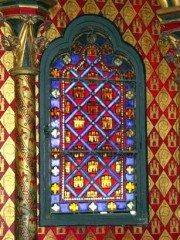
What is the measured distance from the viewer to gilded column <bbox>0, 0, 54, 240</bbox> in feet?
22.2

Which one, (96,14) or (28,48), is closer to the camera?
(28,48)

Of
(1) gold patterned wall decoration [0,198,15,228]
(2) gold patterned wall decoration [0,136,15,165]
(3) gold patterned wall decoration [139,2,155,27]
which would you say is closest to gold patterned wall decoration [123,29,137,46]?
(3) gold patterned wall decoration [139,2,155,27]

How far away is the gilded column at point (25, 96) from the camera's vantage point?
22.2 feet

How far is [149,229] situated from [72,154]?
1.20 metres

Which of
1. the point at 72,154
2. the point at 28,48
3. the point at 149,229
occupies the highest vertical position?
the point at 28,48

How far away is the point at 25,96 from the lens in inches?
271

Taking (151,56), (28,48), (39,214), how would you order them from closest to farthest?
(28,48), (39,214), (151,56)

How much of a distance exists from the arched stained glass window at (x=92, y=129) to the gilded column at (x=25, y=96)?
63cm

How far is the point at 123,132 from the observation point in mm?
7820

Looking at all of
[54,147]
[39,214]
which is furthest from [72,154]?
[39,214]

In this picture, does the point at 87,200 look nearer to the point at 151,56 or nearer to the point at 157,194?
the point at 157,194

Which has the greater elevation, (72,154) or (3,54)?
(3,54)

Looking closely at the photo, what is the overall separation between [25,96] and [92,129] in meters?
1.12

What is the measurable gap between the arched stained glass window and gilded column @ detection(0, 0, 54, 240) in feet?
2.05
